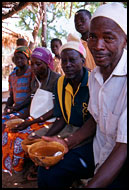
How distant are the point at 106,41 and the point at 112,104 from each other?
405 mm

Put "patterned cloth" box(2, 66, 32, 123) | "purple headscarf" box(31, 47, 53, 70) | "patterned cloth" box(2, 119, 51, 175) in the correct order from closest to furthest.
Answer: "patterned cloth" box(2, 119, 51, 175), "purple headscarf" box(31, 47, 53, 70), "patterned cloth" box(2, 66, 32, 123)

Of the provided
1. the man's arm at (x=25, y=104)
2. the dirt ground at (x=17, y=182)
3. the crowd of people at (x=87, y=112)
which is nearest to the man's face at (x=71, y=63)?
the crowd of people at (x=87, y=112)

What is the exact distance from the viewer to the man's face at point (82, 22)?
315cm

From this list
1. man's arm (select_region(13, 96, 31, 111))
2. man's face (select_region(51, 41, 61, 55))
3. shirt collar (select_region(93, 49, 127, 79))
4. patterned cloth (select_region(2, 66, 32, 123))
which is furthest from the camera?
man's face (select_region(51, 41, 61, 55))

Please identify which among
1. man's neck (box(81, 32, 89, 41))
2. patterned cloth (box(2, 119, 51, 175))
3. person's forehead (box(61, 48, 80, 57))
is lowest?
patterned cloth (box(2, 119, 51, 175))

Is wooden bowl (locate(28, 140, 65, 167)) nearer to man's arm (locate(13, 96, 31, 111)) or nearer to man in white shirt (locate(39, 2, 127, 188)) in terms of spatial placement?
man in white shirt (locate(39, 2, 127, 188))

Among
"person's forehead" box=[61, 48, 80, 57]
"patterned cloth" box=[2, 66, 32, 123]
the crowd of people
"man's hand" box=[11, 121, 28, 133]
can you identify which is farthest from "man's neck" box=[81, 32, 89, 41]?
"man's hand" box=[11, 121, 28, 133]

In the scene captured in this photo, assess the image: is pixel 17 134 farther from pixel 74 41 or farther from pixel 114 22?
pixel 114 22

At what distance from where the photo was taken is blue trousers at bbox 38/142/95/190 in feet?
4.89

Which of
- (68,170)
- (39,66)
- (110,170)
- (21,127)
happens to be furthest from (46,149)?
(39,66)

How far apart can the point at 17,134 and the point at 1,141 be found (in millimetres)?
245

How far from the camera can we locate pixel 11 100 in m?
3.47

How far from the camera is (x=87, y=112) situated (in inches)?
73.1

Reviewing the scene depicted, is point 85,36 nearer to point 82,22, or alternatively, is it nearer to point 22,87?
point 82,22
